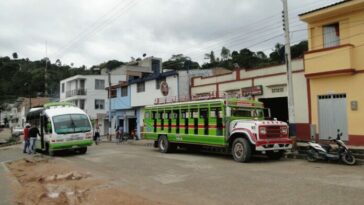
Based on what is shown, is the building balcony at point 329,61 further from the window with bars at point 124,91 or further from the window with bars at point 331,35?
the window with bars at point 124,91

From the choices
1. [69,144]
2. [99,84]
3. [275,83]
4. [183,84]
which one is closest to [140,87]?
[183,84]

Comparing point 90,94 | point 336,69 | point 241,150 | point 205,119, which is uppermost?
point 90,94

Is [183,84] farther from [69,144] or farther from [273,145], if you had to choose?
[273,145]

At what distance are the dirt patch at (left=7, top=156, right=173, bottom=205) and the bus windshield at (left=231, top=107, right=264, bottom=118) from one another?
23.0ft

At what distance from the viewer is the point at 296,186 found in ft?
32.4

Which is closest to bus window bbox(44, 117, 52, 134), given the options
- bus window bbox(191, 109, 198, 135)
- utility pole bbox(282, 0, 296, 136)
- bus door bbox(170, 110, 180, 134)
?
bus door bbox(170, 110, 180, 134)

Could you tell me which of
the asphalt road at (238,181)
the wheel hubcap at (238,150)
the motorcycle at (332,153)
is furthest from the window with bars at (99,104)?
the motorcycle at (332,153)

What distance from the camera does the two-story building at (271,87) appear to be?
817 inches

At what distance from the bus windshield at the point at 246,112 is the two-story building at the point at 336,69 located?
12.9 ft

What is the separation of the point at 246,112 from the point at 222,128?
4.99 feet

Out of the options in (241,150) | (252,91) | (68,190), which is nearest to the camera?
(68,190)

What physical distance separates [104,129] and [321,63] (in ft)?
133

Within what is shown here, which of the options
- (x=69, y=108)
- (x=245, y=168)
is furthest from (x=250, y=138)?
(x=69, y=108)

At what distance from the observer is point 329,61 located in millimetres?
18656
